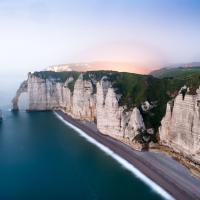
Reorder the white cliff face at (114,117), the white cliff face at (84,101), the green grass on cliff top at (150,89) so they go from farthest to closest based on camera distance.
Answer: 1. the white cliff face at (84,101)
2. the white cliff face at (114,117)
3. the green grass on cliff top at (150,89)

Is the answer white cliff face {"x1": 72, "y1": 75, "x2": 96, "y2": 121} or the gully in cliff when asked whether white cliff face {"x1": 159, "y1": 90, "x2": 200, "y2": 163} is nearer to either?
the gully in cliff

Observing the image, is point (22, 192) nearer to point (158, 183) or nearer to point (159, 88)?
point (158, 183)

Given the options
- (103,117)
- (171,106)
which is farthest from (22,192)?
(103,117)

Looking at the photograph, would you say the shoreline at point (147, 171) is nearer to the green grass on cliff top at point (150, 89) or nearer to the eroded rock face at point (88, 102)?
the eroded rock face at point (88, 102)

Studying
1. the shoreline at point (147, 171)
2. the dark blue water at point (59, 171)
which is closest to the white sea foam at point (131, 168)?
the shoreline at point (147, 171)

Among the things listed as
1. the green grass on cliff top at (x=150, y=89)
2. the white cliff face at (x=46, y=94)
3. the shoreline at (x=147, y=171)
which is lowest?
the shoreline at (x=147, y=171)

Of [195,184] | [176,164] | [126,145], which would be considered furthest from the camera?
[126,145]
